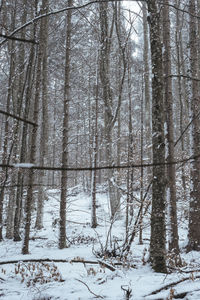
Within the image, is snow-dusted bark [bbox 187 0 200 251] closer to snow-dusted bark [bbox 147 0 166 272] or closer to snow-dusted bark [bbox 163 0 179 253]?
snow-dusted bark [bbox 163 0 179 253]

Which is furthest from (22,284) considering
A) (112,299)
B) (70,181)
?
(70,181)

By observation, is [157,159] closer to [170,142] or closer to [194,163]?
[170,142]

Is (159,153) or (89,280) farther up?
(159,153)

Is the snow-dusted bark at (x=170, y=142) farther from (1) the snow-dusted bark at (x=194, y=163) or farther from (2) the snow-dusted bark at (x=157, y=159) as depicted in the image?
(2) the snow-dusted bark at (x=157, y=159)

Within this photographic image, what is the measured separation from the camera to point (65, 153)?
8.02m

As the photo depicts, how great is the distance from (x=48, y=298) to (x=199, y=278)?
1.96m

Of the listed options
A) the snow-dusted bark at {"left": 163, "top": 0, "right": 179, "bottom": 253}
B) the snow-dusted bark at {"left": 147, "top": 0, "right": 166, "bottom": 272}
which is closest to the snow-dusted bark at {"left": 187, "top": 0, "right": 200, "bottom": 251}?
the snow-dusted bark at {"left": 163, "top": 0, "right": 179, "bottom": 253}

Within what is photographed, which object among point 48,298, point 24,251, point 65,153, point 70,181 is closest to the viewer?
point 48,298

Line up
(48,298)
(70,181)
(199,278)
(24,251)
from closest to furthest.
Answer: (48,298) → (199,278) → (24,251) → (70,181)

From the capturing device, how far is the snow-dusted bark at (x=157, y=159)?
3.55 m

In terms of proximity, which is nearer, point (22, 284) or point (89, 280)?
point (89, 280)

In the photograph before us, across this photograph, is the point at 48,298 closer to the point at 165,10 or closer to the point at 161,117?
the point at 161,117

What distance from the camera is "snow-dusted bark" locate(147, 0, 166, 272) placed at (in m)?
3.55

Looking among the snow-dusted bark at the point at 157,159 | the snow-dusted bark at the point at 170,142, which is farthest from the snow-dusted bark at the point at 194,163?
the snow-dusted bark at the point at 157,159
